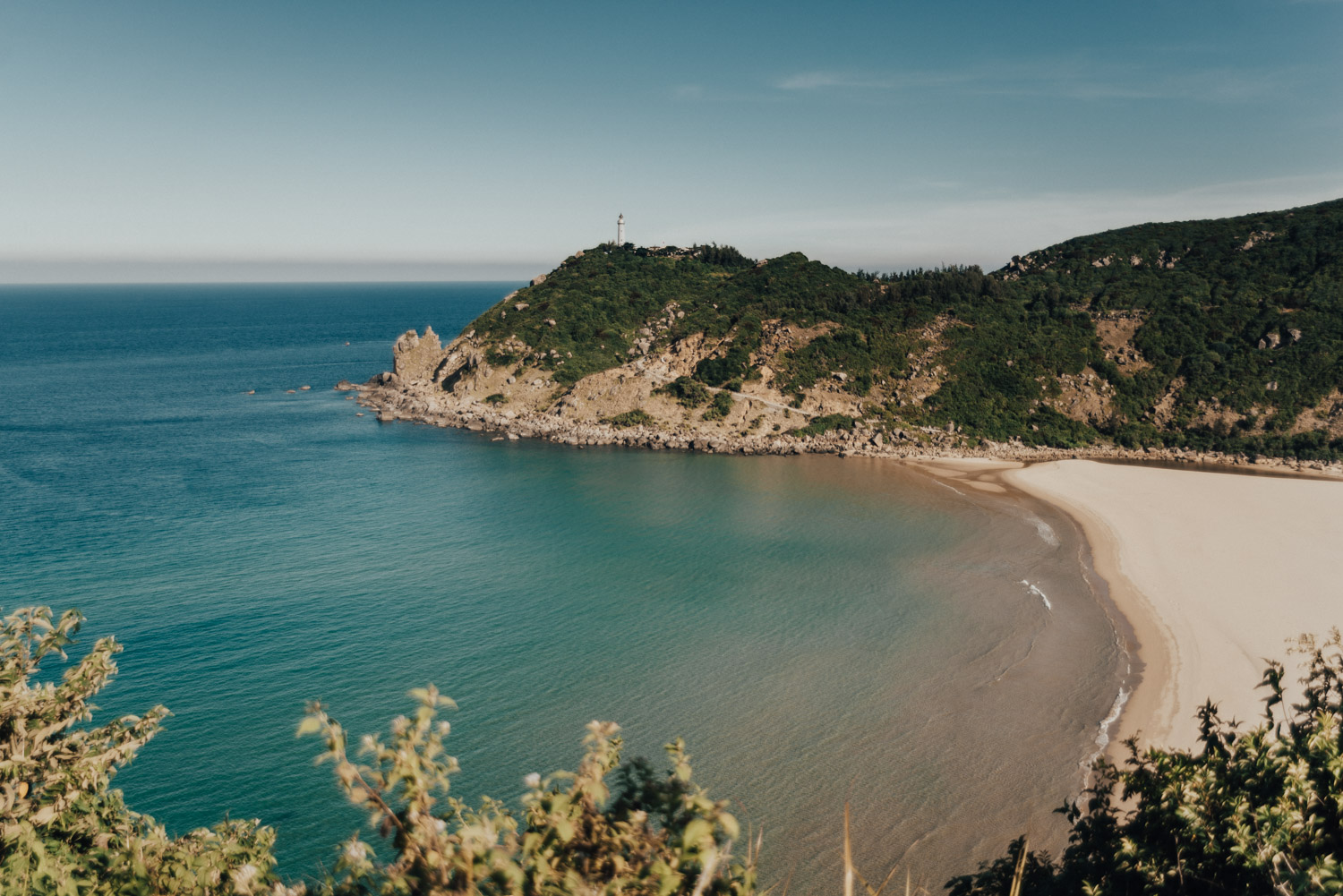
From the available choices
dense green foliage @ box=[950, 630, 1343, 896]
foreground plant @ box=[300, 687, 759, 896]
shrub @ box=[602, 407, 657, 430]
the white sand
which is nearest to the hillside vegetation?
shrub @ box=[602, 407, 657, 430]

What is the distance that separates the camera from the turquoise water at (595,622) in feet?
72.5

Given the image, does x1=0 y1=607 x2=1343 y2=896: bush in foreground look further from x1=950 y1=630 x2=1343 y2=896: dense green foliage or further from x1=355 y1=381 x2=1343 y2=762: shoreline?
x1=355 y1=381 x2=1343 y2=762: shoreline

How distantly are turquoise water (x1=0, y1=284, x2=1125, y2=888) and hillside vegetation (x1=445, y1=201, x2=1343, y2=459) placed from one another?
1696 cm

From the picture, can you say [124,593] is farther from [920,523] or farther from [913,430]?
[913,430]

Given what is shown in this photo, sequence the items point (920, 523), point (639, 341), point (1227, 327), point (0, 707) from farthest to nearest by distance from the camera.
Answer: point (639, 341) → point (1227, 327) → point (920, 523) → point (0, 707)

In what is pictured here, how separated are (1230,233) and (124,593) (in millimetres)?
116899

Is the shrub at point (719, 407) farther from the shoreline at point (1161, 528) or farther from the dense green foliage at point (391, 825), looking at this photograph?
the dense green foliage at point (391, 825)

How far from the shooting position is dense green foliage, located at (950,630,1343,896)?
8.88 metres

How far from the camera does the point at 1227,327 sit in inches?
2808

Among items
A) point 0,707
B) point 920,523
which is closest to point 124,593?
point 0,707

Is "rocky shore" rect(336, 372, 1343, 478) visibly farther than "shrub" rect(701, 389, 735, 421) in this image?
No

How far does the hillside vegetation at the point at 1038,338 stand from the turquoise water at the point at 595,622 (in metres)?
17.0

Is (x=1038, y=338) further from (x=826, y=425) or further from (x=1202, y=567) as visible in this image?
(x=1202, y=567)

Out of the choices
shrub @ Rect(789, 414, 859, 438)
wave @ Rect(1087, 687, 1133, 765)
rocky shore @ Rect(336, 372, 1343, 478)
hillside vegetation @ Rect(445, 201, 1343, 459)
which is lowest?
wave @ Rect(1087, 687, 1133, 765)
